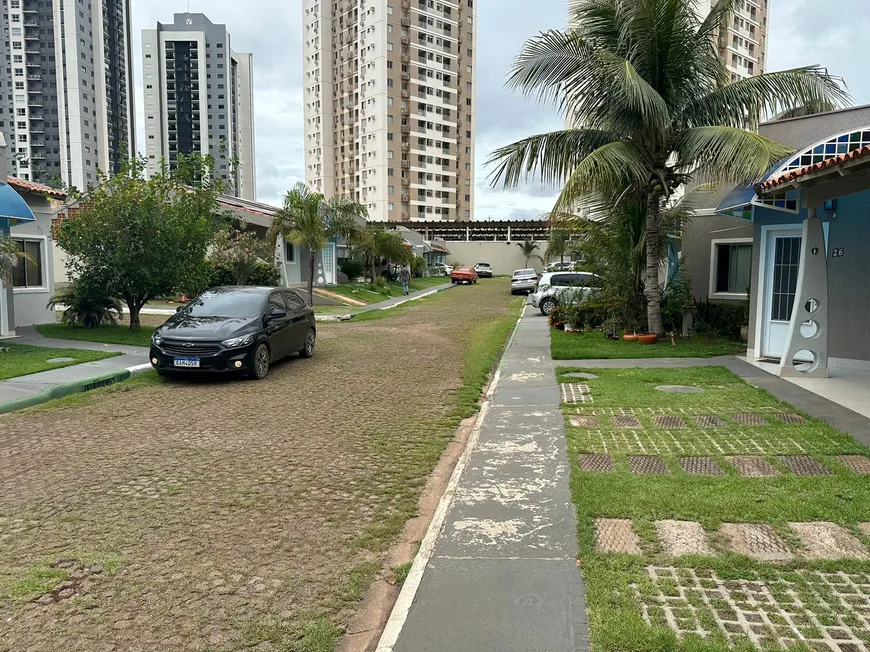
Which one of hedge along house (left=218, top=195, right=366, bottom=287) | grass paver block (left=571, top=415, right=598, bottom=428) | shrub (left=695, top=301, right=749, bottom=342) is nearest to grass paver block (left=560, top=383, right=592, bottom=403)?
grass paver block (left=571, top=415, right=598, bottom=428)

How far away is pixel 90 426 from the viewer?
7.83m

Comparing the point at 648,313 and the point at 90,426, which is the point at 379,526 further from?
the point at 648,313

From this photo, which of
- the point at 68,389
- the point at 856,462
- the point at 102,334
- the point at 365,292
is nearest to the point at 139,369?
the point at 68,389

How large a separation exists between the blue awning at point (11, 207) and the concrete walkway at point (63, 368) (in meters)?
2.70

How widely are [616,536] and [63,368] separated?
10.4m

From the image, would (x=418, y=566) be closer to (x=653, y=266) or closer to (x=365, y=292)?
(x=653, y=266)

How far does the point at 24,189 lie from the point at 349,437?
531 inches

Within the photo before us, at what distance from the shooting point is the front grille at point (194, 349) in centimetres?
1038

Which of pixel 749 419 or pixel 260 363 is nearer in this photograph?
pixel 749 419

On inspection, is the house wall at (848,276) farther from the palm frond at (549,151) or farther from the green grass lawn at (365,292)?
the green grass lawn at (365,292)

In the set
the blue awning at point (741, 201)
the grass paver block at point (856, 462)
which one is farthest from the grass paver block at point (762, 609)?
the blue awning at point (741, 201)

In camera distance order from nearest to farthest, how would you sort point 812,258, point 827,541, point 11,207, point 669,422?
point 827,541
point 669,422
point 812,258
point 11,207

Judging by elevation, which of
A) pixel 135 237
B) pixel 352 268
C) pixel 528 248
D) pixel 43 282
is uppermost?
pixel 528 248

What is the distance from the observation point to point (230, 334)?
418 inches
